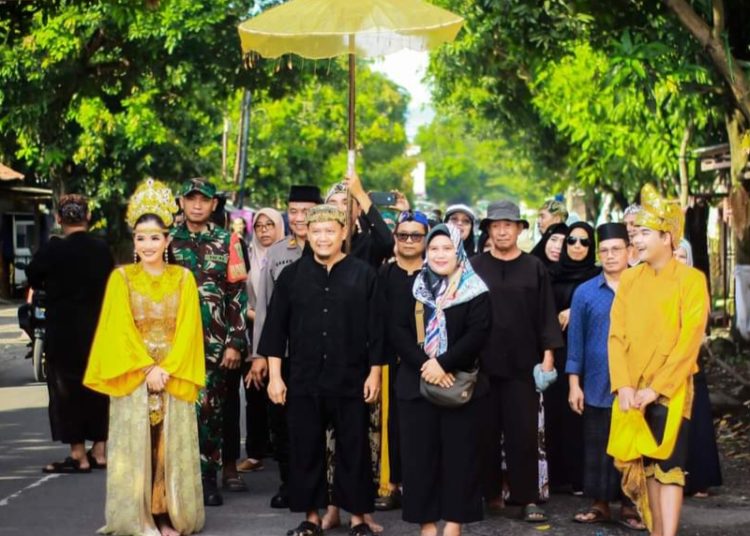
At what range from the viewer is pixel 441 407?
7516mm

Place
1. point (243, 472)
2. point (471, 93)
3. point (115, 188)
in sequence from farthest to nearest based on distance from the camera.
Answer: point (471, 93) < point (115, 188) < point (243, 472)

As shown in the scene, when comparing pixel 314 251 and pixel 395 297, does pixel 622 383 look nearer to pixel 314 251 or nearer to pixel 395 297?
pixel 395 297

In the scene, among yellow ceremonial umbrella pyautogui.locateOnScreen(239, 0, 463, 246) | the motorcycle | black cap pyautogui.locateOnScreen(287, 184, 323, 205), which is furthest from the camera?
the motorcycle

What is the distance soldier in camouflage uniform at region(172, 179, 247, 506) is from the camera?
9.05m

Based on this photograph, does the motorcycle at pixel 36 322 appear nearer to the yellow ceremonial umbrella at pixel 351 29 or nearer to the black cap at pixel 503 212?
the yellow ceremonial umbrella at pixel 351 29

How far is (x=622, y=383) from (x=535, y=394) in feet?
4.88

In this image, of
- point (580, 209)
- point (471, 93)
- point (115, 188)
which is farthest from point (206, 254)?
point (580, 209)

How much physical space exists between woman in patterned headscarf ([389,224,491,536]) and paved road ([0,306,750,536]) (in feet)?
2.87

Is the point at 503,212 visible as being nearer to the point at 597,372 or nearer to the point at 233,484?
the point at 597,372

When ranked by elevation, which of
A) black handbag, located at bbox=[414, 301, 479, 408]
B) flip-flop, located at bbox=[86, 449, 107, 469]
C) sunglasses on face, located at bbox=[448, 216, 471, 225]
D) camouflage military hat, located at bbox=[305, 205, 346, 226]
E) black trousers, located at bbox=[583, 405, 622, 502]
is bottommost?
flip-flop, located at bbox=[86, 449, 107, 469]

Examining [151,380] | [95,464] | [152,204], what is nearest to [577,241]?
[152,204]

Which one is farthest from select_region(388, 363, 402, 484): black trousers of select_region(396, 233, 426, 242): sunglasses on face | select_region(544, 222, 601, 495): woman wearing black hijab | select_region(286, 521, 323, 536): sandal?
select_region(544, 222, 601, 495): woman wearing black hijab

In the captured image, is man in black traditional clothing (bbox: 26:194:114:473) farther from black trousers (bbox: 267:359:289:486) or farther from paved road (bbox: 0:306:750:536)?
black trousers (bbox: 267:359:289:486)

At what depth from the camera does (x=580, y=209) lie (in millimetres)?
69500
